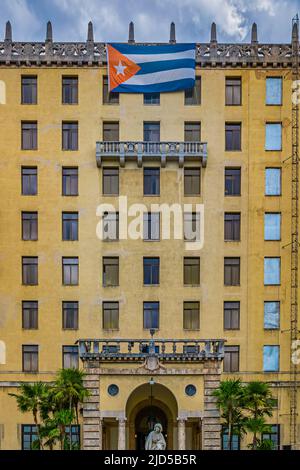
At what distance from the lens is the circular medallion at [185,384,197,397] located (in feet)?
132

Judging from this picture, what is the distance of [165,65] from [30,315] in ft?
76.2

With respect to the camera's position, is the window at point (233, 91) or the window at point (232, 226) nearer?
the window at point (232, 226)

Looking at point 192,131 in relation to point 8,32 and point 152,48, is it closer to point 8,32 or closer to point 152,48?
point 152,48

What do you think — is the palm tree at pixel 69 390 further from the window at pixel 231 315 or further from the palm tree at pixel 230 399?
the window at pixel 231 315

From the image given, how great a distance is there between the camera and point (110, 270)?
165 feet

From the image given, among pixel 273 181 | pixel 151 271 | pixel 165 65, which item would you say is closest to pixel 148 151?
pixel 165 65

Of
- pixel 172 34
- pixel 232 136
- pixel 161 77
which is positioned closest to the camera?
pixel 161 77

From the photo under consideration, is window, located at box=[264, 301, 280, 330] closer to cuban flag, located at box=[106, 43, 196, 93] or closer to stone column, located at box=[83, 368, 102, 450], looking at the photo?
stone column, located at box=[83, 368, 102, 450]

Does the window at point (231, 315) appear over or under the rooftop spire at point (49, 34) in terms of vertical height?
under

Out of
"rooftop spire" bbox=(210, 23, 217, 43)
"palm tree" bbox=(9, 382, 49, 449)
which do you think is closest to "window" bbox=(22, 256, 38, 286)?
"palm tree" bbox=(9, 382, 49, 449)

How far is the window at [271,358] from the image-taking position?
4938 centimetres

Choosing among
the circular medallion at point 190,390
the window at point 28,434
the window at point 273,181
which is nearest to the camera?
the circular medallion at point 190,390

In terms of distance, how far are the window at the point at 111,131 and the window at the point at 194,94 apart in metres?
6.18

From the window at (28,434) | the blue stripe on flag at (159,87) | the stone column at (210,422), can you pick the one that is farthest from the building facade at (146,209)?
the stone column at (210,422)
